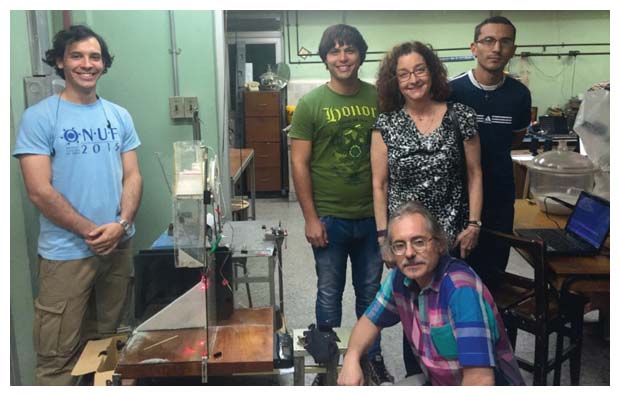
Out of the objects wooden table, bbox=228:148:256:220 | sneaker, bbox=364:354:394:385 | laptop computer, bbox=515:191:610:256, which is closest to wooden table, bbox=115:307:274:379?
sneaker, bbox=364:354:394:385

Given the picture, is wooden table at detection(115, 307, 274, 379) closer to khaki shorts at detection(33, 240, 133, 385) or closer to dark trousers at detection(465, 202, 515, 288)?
khaki shorts at detection(33, 240, 133, 385)

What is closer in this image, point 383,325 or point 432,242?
point 432,242

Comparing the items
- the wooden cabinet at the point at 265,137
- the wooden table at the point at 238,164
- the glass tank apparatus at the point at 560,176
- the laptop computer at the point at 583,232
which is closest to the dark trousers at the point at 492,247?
the laptop computer at the point at 583,232

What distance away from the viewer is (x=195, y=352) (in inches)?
45.0

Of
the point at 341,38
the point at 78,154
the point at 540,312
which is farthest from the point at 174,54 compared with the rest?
the point at 540,312

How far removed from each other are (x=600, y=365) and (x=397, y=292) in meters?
1.14


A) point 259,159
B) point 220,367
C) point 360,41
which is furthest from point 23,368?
point 259,159

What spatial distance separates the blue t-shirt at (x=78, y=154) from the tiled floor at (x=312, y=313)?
0.48 m

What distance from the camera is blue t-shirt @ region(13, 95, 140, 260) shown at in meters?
1.32

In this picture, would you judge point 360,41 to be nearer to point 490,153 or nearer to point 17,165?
point 490,153

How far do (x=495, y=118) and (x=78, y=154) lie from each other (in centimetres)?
121

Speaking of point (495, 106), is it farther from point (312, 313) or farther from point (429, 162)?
point (312, 313)

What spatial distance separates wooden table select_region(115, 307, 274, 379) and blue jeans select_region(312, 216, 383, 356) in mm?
367

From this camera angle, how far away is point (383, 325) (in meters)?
1.19
